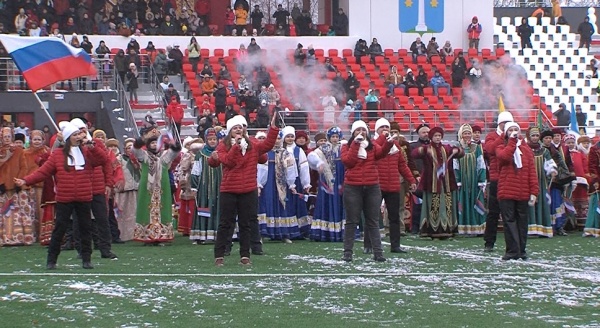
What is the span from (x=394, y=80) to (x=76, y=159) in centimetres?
2167

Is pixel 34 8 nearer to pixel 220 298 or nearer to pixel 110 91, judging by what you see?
pixel 110 91

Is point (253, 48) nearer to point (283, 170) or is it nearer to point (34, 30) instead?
point (34, 30)

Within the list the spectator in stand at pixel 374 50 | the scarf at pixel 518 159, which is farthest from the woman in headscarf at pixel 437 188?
the spectator in stand at pixel 374 50

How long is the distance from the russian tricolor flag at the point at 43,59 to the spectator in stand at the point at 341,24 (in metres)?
20.1

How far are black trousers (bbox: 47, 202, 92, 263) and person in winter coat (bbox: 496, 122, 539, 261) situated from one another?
482 cm

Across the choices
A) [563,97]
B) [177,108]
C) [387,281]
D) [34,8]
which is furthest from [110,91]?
[387,281]

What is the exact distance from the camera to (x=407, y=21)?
37562 mm

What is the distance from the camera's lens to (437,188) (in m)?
18.8

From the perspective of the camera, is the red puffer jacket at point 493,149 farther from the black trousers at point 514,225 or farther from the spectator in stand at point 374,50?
the spectator in stand at point 374,50

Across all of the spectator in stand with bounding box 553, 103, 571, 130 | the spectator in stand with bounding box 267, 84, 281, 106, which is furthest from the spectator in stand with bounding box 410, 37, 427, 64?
the spectator in stand with bounding box 267, 84, 281, 106

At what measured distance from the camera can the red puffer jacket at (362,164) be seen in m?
14.4

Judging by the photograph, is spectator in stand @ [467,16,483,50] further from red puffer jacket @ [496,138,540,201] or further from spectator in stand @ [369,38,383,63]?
red puffer jacket @ [496,138,540,201]

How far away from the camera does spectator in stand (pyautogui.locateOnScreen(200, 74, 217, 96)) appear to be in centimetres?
3269

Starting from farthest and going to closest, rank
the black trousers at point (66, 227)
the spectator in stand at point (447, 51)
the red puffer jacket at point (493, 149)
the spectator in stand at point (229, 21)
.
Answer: the spectator in stand at point (229, 21), the spectator in stand at point (447, 51), the red puffer jacket at point (493, 149), the black trousers at point (66, 227)
